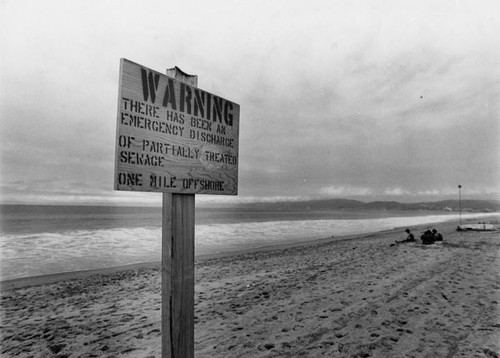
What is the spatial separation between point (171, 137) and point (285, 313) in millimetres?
4174

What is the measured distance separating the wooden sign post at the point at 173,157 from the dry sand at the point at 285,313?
6.57ft

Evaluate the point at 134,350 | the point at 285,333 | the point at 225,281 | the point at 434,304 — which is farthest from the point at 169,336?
the point at 225,281

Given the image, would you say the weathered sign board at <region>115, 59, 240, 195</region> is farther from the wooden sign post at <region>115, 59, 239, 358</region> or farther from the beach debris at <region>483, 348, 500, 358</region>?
the beach debris at <region>483, 348, 500, 358</region>

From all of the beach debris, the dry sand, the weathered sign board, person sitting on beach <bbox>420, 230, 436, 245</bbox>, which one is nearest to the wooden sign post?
→ the weathered sign board

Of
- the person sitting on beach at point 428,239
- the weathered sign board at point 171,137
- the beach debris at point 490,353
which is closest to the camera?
the weathered sign board at point 171,137

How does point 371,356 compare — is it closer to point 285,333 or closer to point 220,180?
point 285,333

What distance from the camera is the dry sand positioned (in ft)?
12.9

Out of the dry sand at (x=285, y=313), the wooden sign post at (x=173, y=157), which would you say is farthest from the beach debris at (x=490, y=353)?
the wooden sign post at (x=173, y=157)

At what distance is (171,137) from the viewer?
219 cm

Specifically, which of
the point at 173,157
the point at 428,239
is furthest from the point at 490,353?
the point at 428,239

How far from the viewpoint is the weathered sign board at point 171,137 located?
6.31ft

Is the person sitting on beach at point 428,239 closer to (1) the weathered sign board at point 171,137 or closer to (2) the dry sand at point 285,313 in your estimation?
(2) the dry sand at point 285,313

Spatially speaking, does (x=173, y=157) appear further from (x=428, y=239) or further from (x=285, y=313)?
(x=428, y=239)

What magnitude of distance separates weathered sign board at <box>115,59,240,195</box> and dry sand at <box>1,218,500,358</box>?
105 inches
